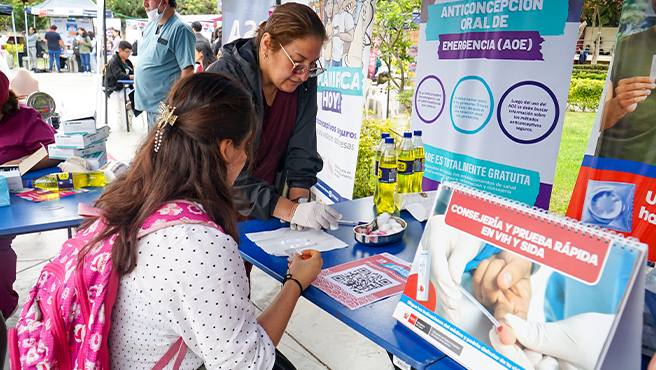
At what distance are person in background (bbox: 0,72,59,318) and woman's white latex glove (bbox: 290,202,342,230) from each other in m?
1.72

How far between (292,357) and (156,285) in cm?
167

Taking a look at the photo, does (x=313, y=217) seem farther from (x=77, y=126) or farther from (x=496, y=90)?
(x=77, y=126)

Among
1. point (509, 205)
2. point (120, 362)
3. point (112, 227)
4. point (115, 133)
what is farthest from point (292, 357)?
point (115, 133)

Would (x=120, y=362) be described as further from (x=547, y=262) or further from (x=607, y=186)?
(x=607, y=186)

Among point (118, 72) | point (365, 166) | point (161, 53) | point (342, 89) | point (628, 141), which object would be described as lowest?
point (365, 166)

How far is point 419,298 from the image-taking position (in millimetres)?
1087

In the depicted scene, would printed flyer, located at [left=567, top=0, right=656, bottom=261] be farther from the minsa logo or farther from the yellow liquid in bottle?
the minsa logo

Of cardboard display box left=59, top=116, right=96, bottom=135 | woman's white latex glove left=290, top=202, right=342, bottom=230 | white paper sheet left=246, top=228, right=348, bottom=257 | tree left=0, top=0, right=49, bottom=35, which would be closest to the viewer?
white paper sheet left=246, top=228, right=348, bottom=257

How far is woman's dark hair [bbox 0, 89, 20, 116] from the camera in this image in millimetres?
2494

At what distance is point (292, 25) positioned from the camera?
176cm

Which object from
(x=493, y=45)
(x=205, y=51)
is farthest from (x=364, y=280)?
(x=205, y=51)

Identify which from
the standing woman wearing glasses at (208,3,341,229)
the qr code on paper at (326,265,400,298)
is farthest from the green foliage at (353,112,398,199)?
the qr code on paper at (326,265,400,298)

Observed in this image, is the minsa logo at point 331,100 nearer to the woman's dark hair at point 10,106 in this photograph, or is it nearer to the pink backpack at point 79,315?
the woman's dark hair at point 10,106

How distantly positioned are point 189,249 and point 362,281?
58 centimetres
